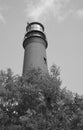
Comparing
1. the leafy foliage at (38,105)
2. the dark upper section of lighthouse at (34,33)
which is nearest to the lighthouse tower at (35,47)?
the dark upper section of lighthouse at (34,33)

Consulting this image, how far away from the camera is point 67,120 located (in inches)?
610

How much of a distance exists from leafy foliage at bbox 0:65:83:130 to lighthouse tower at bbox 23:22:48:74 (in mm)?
8165

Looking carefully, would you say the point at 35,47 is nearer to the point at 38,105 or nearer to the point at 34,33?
the point at 34,33

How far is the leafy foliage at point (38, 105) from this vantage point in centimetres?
1495

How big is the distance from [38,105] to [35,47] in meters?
12.7

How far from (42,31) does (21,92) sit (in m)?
14.4

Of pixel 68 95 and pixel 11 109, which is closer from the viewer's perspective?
pixel 11 109

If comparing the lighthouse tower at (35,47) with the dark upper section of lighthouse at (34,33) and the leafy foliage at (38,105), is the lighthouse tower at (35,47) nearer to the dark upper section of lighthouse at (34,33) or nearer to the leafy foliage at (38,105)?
the dark upper section of lighthouse at (34,33)

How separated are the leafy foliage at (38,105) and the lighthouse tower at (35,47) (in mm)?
8165

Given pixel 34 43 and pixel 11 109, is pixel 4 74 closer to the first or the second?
pixel 11 109

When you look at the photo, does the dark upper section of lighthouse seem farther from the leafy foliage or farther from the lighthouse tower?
the leafy foliage

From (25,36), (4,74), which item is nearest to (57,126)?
(4,74)

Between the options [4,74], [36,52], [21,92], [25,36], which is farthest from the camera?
[25,36]

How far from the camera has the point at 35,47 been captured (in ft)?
89.6
